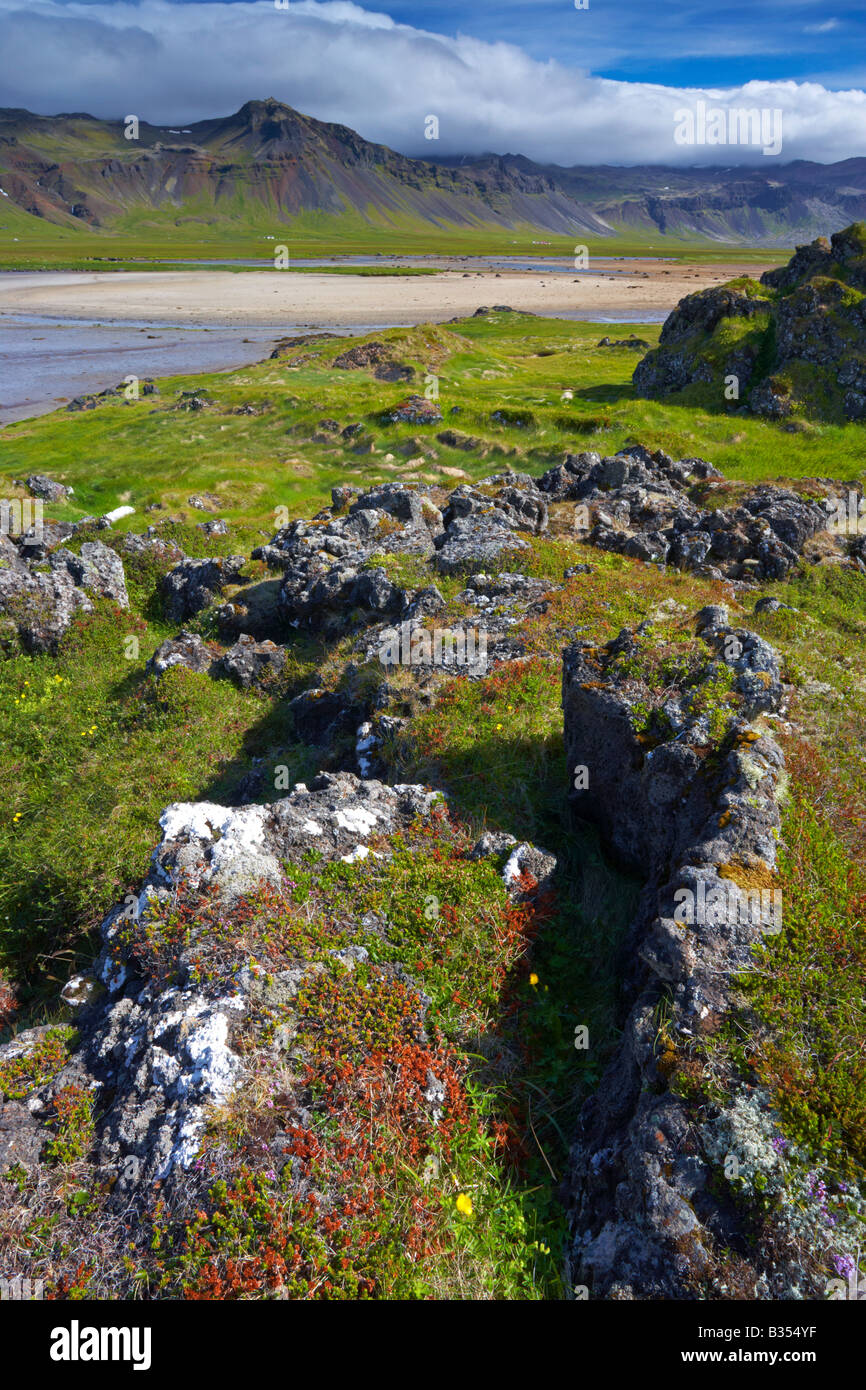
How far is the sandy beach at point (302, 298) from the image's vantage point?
136 metres

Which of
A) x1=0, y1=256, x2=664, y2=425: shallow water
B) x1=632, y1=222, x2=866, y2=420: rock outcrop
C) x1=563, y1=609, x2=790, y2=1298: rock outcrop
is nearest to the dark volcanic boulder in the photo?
x1=563, y1=609, x2=790, y2=1298: rock outcrop

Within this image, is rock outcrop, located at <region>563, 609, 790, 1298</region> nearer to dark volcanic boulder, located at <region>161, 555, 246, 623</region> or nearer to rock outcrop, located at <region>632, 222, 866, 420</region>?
dark volcanic boulder, located at <region>161, 555, 246, 623</region>

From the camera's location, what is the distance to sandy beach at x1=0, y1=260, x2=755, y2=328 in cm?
13612

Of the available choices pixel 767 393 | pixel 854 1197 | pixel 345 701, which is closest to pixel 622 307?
pixel 767 393

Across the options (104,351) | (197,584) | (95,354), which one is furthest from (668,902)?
(104,351)

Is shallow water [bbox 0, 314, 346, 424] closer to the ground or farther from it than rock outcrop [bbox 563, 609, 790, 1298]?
farther from it

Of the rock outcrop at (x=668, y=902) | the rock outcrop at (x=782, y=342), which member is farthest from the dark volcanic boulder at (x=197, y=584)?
the rock outcrop at (x=782, y=342)

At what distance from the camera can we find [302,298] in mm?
158250

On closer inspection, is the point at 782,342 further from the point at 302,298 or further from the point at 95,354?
the point at 302,298

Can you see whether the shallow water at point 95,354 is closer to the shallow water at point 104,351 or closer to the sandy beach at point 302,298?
the shallow water at point 104,351

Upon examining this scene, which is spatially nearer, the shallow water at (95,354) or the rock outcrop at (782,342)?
the rock outcrop at (782,342)

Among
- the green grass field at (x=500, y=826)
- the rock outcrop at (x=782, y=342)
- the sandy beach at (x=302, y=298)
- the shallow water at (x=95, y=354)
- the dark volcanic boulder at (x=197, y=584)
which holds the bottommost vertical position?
the green grass field at (x=500, y=826)
